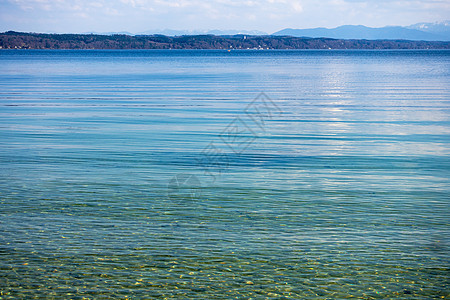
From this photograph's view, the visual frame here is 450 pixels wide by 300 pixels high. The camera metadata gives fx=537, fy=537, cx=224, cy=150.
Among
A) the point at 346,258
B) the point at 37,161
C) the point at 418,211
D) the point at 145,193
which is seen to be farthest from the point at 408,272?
the point at 37,161

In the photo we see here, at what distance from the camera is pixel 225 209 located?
1248cm

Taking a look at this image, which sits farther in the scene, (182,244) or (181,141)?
(181,141)

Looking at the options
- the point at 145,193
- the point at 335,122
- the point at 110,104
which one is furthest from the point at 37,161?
the point at 110,104

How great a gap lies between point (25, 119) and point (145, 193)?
1659 centimetres

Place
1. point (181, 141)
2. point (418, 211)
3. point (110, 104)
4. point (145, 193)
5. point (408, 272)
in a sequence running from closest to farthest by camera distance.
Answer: point (408, 272), point (418, 211), point (145, 193), point (181, 141), point (110, 104)

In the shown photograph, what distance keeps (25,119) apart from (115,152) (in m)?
11.0

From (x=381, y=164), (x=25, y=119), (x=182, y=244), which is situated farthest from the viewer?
(x=25, y=119)

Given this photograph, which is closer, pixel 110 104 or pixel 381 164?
pixel 381 164

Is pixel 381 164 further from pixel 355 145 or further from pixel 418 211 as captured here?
pixel 418 211

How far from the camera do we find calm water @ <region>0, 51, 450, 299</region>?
28.9 ft

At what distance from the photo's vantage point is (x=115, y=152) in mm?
19109

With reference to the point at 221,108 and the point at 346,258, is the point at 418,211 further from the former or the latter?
the point at 221,108

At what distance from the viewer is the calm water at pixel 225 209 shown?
882cm

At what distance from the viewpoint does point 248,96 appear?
3900cm
